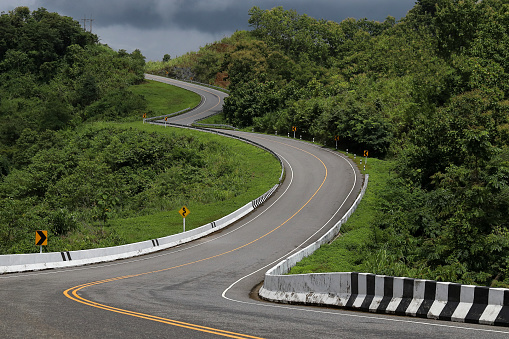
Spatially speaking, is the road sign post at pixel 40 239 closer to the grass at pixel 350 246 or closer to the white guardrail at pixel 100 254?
the white guardrail at pixel 100 254

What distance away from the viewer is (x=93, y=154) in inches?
2510

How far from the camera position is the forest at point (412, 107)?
24641 millimetres

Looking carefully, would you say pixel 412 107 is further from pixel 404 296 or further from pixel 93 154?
pixel 404 296

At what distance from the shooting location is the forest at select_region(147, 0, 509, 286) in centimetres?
2464

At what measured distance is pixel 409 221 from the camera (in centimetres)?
3278

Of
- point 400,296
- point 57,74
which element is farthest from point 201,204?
point 57,74

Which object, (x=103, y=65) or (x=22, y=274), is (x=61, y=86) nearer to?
(x=103, y=65)

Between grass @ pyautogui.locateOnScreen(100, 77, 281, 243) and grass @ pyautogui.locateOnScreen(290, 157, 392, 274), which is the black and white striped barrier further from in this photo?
grass @ pyautogui.locateOnScreen(100, 77, 281, 243)

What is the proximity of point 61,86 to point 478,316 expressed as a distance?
10128 cm

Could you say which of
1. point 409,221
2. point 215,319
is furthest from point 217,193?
point 215,319

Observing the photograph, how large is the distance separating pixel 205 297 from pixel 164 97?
94.6 meters

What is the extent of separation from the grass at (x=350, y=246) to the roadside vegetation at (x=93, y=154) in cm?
1136

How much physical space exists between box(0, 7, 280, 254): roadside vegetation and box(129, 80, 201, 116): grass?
12.0 inches

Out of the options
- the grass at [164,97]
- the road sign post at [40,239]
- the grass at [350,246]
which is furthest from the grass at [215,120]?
the road sign post at [40,239]
